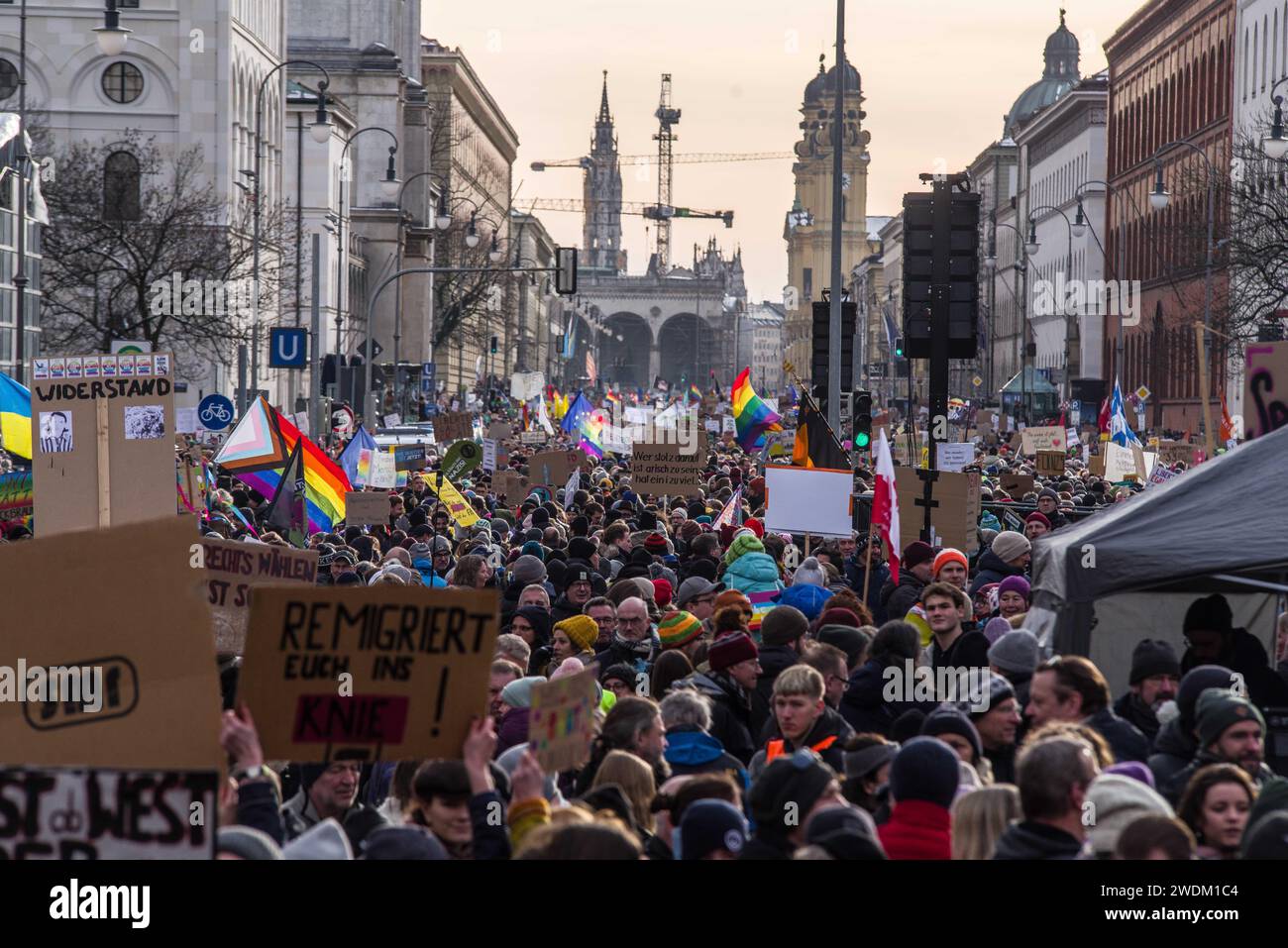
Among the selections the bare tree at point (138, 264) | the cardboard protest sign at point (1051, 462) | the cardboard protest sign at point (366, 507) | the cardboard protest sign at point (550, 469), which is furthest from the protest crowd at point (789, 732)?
the bare tree at point (138, 264)

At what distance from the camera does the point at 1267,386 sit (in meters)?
13.7

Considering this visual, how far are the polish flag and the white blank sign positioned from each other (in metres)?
0.96

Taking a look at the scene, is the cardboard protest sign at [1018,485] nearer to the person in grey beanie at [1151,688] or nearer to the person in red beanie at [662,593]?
the person in red beanie at [662,593]

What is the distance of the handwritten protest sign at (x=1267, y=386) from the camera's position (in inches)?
538

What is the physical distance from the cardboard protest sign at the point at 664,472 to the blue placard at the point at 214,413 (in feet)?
17.4

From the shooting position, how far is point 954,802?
6.70 meters

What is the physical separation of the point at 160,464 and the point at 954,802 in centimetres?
841

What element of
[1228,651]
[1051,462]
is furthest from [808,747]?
[1051,462]

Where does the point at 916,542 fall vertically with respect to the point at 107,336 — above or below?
below

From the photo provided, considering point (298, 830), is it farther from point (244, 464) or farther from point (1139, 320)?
point (1139, 320)

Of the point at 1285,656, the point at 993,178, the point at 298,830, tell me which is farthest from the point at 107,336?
the point at 993,178

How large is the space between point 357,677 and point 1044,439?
28.0 m

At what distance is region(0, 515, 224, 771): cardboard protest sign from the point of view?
6.54 m
